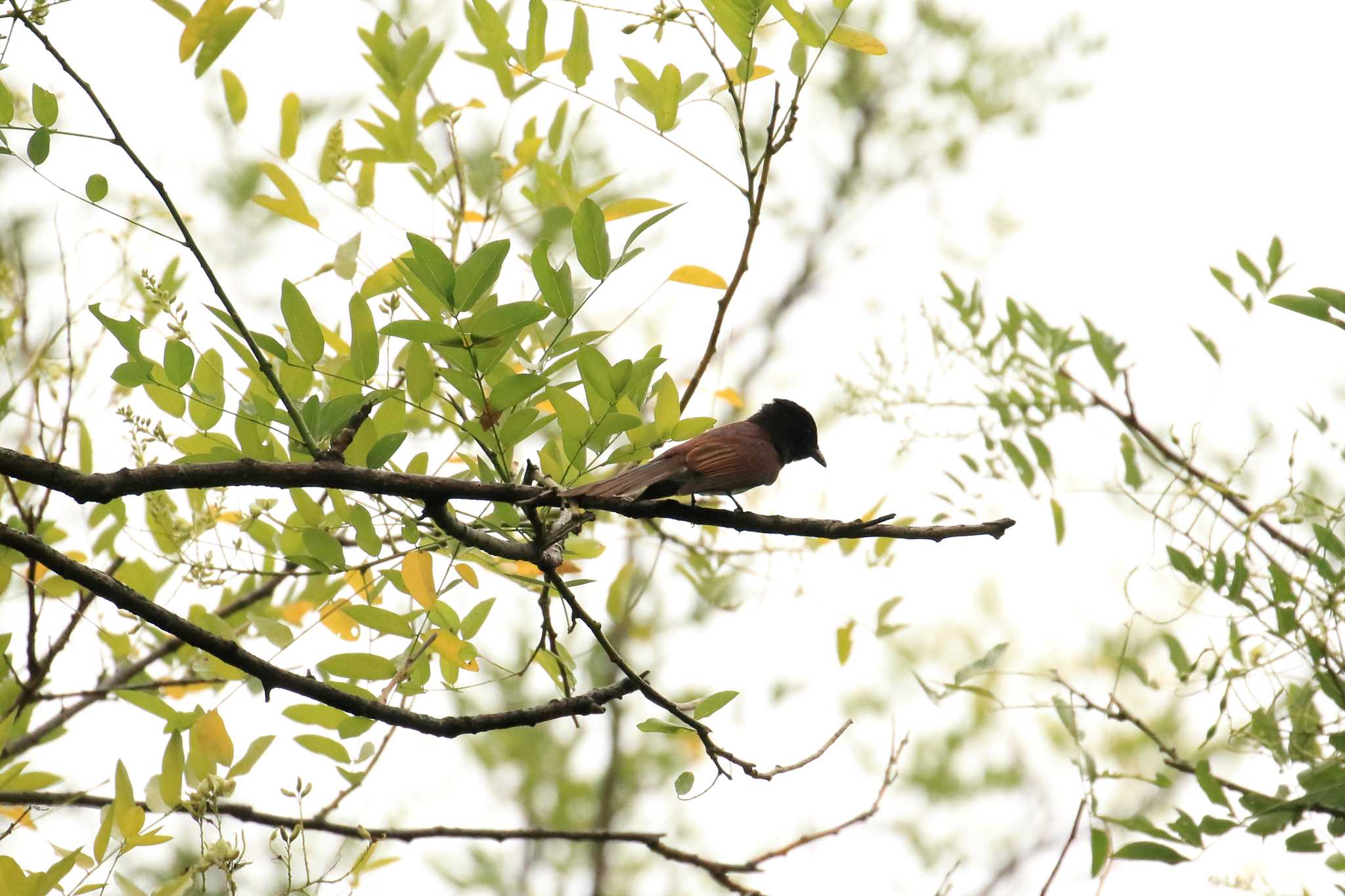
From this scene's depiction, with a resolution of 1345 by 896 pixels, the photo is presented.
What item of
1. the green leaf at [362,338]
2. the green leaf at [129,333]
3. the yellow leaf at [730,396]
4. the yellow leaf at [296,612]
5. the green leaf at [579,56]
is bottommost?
the green leaf at [129,333]

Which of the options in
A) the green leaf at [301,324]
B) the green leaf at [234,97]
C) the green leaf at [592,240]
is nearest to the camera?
the green leaf at [592,240]

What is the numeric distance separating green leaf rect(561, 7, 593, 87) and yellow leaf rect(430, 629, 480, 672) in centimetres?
143

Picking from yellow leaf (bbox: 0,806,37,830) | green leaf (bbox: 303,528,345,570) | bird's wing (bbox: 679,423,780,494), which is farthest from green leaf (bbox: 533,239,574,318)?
yellow leaf (bbox: 0,806,37,830)

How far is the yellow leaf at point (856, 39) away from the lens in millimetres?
2697

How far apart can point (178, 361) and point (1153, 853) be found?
2.68 meters

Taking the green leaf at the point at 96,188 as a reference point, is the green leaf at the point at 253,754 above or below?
below

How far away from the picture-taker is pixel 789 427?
5652 mm

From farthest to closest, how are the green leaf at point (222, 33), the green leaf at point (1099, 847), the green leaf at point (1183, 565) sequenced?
the green leaf at point (1183, 565) → the green leaf at point (1099, 847) → the green leaf at point (222, 33)

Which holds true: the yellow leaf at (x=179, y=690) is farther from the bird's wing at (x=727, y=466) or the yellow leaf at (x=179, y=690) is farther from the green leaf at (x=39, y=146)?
the green leaf at (x=39, y=146)

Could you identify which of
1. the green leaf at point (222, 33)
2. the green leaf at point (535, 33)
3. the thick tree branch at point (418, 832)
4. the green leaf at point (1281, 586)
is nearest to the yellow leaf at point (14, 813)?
the thick tree branch at point (418, 832)

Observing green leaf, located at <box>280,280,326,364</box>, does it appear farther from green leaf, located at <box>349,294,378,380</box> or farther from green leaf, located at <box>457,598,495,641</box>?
green leaf, located at <box>457,598,495,641</box>

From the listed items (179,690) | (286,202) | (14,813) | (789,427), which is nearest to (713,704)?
(286,202)

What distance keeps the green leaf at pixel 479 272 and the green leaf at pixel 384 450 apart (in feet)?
1.17

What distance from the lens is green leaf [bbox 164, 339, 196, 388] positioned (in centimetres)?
242
